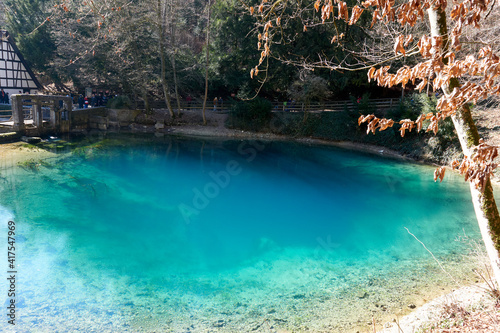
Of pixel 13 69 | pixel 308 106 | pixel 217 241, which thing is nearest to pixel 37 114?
pixel 13 69

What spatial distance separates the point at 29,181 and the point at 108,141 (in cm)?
805

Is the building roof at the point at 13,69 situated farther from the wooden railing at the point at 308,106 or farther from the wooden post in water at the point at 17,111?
the wooden post in water at the point at 17,111

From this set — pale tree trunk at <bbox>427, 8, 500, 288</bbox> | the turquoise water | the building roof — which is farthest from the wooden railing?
pale tree trunk at <bbox>427, 8, 500, 288</bbox>

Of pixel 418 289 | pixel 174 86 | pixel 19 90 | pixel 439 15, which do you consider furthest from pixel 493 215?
pixel 19 90

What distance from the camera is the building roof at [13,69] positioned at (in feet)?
76.7

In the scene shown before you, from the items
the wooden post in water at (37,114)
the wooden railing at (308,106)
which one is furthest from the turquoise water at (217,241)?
the wooden railing at (308,106)

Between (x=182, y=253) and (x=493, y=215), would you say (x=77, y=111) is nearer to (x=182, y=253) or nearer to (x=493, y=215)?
(x=182, y=253)

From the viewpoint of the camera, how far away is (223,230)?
895cm

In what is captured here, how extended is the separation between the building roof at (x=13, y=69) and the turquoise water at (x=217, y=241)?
43.8ft

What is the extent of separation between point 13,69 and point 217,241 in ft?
79.6

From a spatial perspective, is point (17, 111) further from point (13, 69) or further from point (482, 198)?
point (482, 198)

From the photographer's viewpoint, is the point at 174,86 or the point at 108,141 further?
the point at 174,86

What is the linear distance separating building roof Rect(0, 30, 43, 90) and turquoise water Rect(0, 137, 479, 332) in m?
13.3

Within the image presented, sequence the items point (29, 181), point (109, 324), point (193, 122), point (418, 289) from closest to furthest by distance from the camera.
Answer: point (109, 324) → point (418, 289) → point (29, 181) → point (193, 122)
